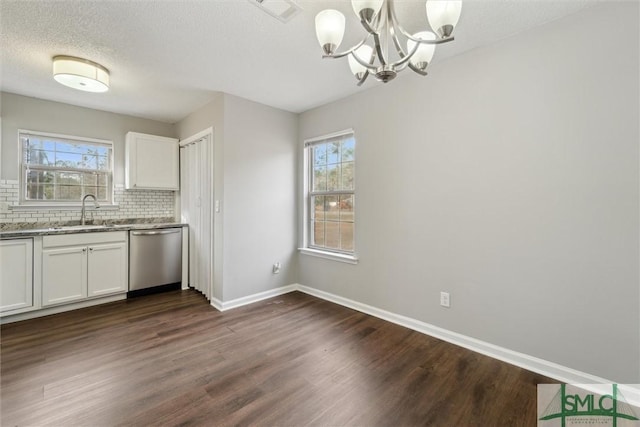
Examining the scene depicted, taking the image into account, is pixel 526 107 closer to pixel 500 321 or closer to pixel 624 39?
pixel 624 39

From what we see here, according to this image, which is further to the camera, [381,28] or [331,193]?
[331,193]

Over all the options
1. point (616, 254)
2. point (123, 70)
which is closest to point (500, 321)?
point (616, 254)

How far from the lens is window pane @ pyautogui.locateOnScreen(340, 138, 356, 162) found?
3.23 m

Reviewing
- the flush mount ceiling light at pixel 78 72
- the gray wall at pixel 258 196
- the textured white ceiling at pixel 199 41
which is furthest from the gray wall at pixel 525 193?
the flush mount ceiling light at pixel 78 72

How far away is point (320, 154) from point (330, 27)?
7.36ft

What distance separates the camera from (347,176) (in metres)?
3.30

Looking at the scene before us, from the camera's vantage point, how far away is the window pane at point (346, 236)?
3.28 metres

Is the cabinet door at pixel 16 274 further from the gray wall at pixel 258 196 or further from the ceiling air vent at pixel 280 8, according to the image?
the ceiling air vent at pixel 280 8

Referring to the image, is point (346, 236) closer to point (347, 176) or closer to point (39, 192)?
point (347, 176)

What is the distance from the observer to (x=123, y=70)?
2.59m

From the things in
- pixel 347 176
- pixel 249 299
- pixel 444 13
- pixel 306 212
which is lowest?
pixel 249 299

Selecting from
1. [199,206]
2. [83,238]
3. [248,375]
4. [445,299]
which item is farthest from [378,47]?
[83,238]

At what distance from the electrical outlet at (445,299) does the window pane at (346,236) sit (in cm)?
115

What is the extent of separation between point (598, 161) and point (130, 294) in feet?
15.7
